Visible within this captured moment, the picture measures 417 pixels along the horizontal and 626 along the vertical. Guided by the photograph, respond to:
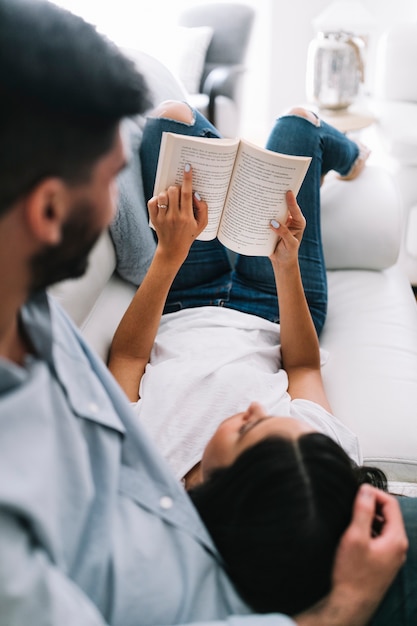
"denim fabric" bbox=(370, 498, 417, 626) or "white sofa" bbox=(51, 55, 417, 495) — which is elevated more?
"white sofa" bbox=(51, 55, 417, 495)

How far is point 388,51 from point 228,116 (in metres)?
0.96

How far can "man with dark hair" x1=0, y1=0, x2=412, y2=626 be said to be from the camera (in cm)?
50

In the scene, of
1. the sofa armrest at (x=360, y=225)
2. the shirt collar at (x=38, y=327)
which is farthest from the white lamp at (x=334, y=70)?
the shirt collar at (x=38, y=327)

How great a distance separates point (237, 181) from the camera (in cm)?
113

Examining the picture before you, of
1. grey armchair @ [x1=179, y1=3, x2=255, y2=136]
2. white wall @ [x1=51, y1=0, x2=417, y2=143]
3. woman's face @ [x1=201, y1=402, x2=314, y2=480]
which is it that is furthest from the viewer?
white wall @ [x1=51, y1=0, x2=417, y2=143]

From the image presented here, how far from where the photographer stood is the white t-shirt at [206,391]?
991 mm

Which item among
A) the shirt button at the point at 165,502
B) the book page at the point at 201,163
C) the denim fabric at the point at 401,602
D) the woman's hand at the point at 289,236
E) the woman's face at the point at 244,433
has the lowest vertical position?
the denim fabric at the point at 401,602

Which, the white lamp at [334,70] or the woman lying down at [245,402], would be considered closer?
the woman lying down at [245,402]

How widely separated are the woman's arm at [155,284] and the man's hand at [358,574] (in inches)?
20.2

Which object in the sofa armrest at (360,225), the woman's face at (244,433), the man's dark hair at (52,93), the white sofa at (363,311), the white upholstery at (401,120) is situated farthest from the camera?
the white upholstery at (401,120)

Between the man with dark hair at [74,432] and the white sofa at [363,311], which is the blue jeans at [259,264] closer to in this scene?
the white sofa at [363,311]

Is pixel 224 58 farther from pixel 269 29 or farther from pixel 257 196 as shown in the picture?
pixel 257 196

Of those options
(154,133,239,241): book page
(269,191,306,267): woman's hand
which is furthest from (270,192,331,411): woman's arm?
(154,133,239,241): book page

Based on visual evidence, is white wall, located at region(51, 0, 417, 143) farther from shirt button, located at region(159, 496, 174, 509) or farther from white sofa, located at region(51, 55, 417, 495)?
shirt button, located at region(159, 496, 174, 509)
